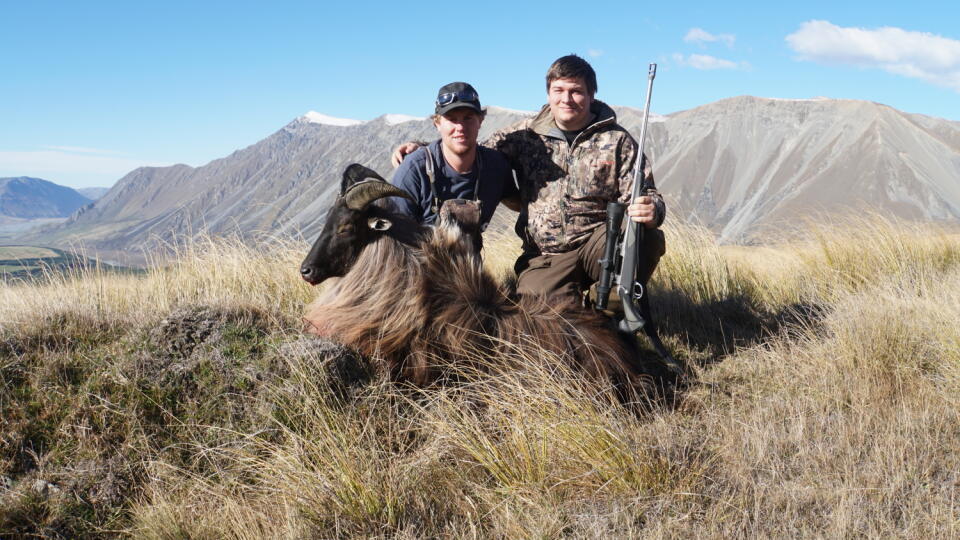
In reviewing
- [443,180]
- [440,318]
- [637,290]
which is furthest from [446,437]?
[443,180]

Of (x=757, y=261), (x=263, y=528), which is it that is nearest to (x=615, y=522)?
(x=263, y=528)

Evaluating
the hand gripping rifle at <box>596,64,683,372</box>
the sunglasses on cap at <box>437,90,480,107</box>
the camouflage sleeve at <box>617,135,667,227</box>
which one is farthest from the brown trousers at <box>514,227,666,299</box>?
the sunglasses on cap at <box>437,90,480,107</box>

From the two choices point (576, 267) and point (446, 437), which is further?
point (576, 267)

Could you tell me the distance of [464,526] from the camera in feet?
9.84

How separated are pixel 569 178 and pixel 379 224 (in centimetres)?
195

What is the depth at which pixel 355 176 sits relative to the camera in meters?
4.79

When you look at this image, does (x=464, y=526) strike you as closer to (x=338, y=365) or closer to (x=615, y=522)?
(x=615, y=522)

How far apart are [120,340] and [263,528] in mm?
2033

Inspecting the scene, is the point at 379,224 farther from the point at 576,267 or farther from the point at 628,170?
the point at 628,170

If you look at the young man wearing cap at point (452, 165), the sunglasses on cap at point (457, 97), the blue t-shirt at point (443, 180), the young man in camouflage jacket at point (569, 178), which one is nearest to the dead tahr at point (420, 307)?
the young man wearing cap at point (452, 165)

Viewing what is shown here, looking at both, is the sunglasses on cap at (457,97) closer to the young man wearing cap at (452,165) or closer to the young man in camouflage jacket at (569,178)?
the young man wearing cap at (452,165)

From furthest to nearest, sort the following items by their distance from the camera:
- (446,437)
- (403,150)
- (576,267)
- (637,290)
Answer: (403,150) < (576,267) < (637,290) < (446,437)

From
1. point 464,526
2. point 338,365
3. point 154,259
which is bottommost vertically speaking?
point 464,526

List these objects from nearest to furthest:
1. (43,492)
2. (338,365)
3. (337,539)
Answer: (337,539), (43,492), (338,365)
